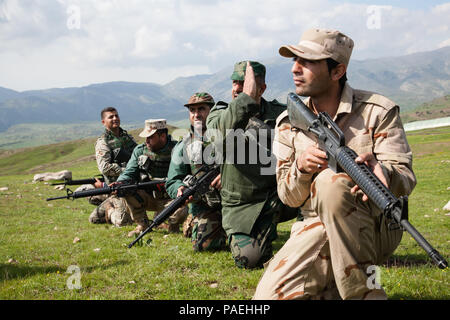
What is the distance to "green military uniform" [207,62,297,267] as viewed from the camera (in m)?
6.70

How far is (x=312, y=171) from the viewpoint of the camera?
13.4ft

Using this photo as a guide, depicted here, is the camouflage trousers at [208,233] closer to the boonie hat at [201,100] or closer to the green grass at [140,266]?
the green grass at [140,266]

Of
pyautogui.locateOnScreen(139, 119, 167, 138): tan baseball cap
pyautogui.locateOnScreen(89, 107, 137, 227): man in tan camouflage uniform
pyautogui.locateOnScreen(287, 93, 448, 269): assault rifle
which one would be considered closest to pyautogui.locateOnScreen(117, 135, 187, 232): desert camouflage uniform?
pyautogui.locateOnScreen(139, 119, 167, 138): tan baseball cap

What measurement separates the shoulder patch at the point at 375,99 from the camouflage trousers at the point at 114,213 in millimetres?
8385

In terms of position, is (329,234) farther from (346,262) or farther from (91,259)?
(91,259)

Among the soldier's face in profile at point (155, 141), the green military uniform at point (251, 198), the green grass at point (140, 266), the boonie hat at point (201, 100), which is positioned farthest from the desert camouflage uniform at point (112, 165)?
the green military uniform at point (251, 198)

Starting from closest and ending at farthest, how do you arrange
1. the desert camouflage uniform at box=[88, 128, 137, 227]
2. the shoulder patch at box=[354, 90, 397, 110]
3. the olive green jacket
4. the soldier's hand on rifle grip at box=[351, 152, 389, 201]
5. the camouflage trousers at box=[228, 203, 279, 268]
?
1. the soldier's hand on rifle grip at box=[351, 152, 389, 201]
2. the shoulder patch at box=[354, 90, 397, 110]
3. the camouflage trousers at box=[228, 203, 279, 268]
4. the olive green jacket
5. the desert camouflage uniform at box=[88, 128, 137, 227]

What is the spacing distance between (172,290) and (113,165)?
711cm

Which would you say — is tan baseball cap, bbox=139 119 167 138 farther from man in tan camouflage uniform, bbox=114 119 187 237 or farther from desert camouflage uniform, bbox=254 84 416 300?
desert camouflage uniform, bbox=254 84 416 300

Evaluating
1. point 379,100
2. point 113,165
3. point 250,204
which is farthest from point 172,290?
point 113,165

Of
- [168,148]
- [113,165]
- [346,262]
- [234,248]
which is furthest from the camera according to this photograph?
[113,165]

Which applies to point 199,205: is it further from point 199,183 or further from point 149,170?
point 149,170

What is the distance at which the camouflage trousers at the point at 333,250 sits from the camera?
3.75 metres
